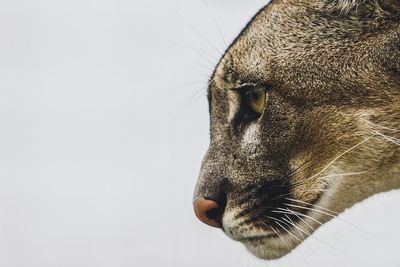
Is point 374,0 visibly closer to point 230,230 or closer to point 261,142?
point 261,142

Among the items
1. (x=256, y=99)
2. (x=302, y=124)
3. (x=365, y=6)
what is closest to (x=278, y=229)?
(x=302, y=124)

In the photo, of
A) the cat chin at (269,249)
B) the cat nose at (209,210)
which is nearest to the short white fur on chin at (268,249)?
the cat chin at (269,249)

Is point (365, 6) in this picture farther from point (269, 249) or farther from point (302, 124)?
point (269, 249)

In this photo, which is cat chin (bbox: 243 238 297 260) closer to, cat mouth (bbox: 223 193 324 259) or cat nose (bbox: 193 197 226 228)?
cat mouth (bbox: 223 193 324 259)

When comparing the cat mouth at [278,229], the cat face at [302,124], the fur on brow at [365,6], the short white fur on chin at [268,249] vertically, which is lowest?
the short white fur on chin at [268,249]

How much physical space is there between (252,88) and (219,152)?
1.64 feet

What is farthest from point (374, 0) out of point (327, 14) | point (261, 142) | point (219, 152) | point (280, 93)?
point (219, 152)

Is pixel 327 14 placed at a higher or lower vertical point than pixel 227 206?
higher

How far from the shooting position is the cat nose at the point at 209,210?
4.84 metres

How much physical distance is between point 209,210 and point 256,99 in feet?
2.52

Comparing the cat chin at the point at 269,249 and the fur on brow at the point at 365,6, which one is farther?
the cat chin at the point at 269,249

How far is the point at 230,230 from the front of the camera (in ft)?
15.8

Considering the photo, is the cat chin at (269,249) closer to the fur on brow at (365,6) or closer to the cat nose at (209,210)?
the cat nose at (209,210)

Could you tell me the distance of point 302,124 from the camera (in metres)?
4.53
